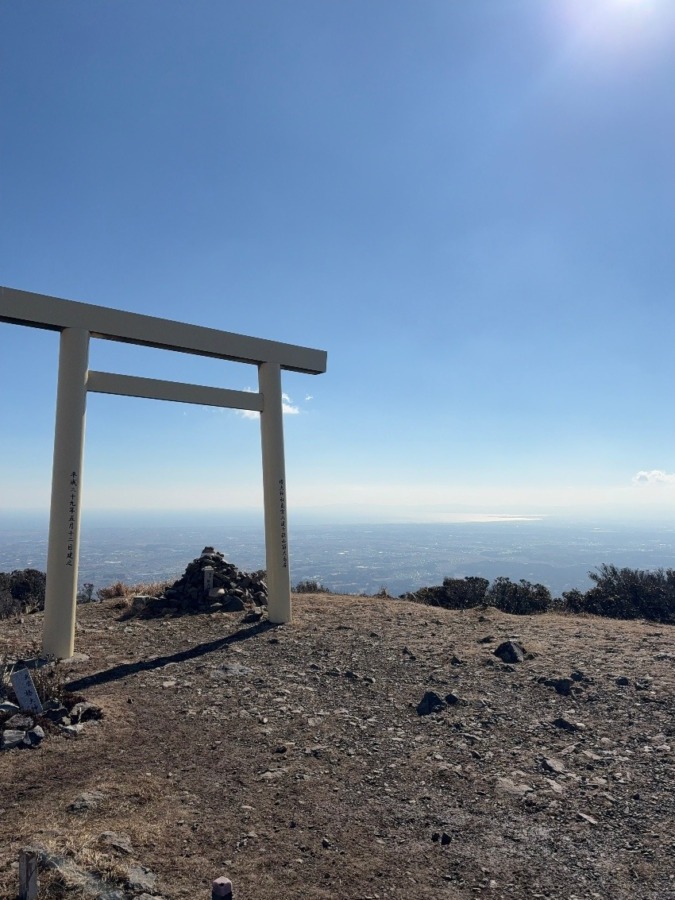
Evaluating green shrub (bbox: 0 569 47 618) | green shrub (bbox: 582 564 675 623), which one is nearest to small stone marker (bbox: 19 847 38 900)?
green shrub (bbox: 0 569 47 618)

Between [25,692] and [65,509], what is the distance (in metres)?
3.08

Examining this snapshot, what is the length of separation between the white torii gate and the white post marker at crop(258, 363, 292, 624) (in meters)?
0.02

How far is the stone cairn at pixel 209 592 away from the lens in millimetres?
11633

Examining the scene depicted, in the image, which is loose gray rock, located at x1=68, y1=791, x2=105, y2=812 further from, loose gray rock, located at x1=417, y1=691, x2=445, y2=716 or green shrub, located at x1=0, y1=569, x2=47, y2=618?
green shrub, located at x1=0, y1=569, x2=47, y2=618

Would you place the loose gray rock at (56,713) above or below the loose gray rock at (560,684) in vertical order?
above

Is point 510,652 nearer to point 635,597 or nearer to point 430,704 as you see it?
point 430,704

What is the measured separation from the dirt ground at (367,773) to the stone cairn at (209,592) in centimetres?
267

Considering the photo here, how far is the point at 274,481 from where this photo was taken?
1102 centimetres

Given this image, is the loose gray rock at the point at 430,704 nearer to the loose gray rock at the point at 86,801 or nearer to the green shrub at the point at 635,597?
the loose gray rock at the point at 86,801

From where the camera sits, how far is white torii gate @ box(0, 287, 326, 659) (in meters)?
8.20

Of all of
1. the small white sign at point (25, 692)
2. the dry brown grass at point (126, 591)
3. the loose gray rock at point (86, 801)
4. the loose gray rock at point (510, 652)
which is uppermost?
the dry brown grass at point (126, 591)

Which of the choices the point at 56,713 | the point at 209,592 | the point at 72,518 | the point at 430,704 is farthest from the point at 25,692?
the point at 209,592

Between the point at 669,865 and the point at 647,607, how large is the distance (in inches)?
472

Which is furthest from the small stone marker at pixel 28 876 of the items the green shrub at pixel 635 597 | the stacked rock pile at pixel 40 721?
the green shrub at pixel 635 597
